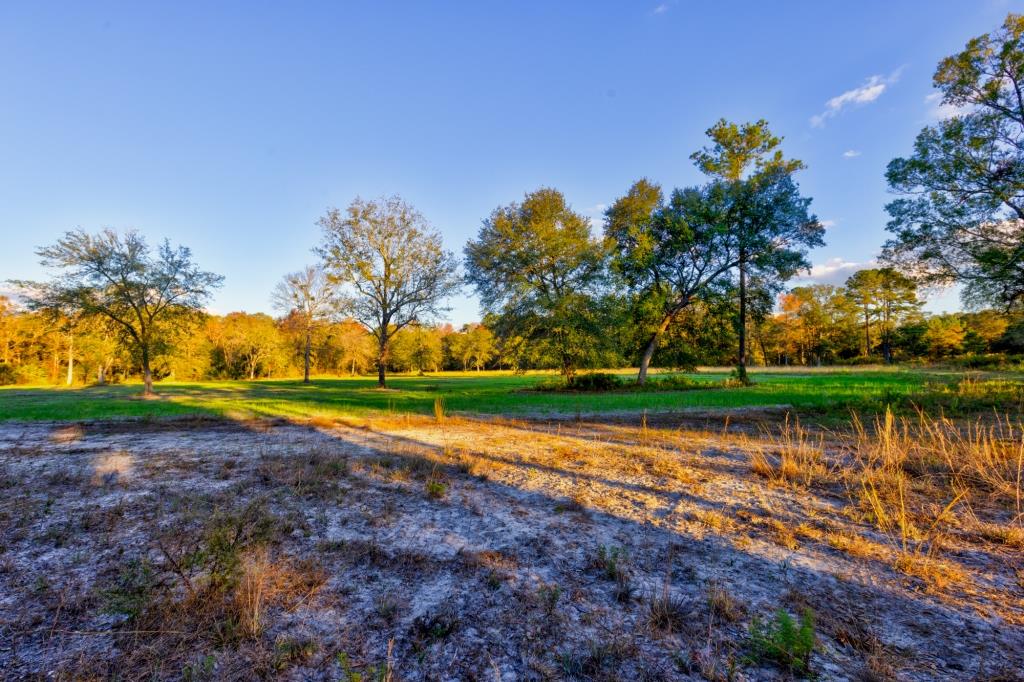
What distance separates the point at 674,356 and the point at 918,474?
21.4 meters

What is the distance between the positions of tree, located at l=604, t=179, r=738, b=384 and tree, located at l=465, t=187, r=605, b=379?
2.58m

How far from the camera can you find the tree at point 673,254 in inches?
958

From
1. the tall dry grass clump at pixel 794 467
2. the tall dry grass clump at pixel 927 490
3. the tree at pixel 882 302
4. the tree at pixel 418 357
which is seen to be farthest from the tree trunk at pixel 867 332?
the tall dry grass clump at pixel 794 467

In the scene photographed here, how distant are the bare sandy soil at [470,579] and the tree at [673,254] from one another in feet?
67.2

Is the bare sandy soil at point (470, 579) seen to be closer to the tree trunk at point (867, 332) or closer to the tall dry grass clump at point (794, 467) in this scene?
the tall dry grass clump at point (794, 467)

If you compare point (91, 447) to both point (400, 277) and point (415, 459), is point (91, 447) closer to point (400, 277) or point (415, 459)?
point (415, 459)

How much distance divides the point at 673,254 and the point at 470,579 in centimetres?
2607

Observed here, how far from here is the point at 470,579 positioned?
3.09 metres

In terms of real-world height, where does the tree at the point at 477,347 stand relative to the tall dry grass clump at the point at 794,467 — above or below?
above

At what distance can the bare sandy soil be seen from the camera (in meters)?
2.20

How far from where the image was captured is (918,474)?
579 cm

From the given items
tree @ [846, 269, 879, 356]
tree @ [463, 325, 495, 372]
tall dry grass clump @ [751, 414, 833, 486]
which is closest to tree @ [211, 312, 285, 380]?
tree @ [463, 325, 495, 372]

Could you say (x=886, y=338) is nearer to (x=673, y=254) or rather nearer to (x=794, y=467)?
(x=673, y=254)

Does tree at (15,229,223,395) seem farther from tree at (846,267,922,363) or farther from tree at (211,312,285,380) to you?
tree at (846,267,922,363)
